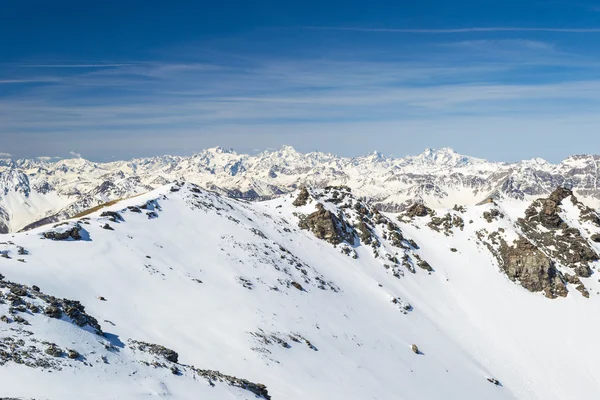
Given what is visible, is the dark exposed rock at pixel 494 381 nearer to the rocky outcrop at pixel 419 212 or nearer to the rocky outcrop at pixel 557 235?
the rocky outcrop at pixel 557 235

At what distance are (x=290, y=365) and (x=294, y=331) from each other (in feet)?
26.3

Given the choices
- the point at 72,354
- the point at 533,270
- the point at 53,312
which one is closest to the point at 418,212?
the point at 533,270

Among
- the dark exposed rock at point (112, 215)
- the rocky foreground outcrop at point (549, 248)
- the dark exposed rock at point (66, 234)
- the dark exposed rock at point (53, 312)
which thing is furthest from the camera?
the rocky foreground outcrop at point (549, 248)

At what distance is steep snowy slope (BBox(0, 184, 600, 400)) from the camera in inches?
1130

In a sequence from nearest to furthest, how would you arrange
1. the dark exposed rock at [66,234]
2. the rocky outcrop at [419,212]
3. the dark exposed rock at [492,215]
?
the dark exposed rock at [66,234] → the dark exposed rock at [492,215] → the rocky outcrop at [419,212]

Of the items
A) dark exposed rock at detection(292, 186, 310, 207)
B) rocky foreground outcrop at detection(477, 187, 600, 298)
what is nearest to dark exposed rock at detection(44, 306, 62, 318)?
dark exposed rock at detection(292, 186, 310, 207)

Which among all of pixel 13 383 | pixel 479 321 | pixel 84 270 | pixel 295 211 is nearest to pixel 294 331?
pixel 84 270

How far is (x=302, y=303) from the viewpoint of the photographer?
181 ft

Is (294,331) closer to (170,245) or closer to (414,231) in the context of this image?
(170,245)

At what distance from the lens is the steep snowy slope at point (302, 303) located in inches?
1130

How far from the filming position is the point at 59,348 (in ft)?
72.4

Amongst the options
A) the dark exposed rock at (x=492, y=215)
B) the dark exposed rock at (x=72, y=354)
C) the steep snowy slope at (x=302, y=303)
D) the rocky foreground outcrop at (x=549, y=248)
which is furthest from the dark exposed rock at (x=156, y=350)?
the dark exposed rock at (x=492, y=215)

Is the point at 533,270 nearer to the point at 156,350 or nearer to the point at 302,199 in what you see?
the point at 302,199

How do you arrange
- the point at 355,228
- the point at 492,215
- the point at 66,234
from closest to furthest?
the point at 66,234, the point at 355,228, the point at 492,215
